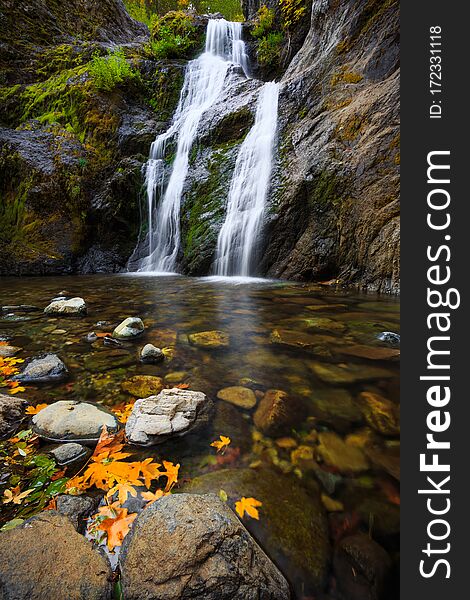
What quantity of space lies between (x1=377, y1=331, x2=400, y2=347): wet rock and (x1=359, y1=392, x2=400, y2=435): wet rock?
100 cm

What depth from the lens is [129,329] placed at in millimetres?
3168

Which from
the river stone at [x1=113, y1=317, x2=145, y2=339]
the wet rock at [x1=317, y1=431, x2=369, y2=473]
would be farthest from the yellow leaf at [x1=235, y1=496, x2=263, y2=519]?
the river stone at [x1=113, y1=317, x2=145, y2=339]

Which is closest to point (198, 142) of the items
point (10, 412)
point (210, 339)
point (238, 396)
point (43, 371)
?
point (210, 339)

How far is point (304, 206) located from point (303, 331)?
13.8 feet

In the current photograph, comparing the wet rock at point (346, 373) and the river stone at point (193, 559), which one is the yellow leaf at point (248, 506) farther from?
the wet rock at point (346, 373)

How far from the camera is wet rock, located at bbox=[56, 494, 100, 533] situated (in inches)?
43.6

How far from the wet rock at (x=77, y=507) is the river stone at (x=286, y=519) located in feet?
1.20

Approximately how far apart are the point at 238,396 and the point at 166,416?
1.79ft

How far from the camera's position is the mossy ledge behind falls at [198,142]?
227 inches

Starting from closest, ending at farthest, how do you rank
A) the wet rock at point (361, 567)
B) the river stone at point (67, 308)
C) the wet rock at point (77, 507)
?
the wet rock at point (361, 567) → the wet rock at point (77, 507) → the river stone at point (67, 308)

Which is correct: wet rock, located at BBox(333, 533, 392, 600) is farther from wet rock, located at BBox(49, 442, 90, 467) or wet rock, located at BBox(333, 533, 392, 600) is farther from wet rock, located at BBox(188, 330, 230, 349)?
wet rock, located at BBox(188, 330, 230, 349)

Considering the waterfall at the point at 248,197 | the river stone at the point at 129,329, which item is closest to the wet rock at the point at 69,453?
the river stone at the point at 129,329

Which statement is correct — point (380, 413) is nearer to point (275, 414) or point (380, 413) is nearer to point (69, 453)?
point (275, 414)

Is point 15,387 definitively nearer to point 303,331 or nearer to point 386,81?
point 303,331
